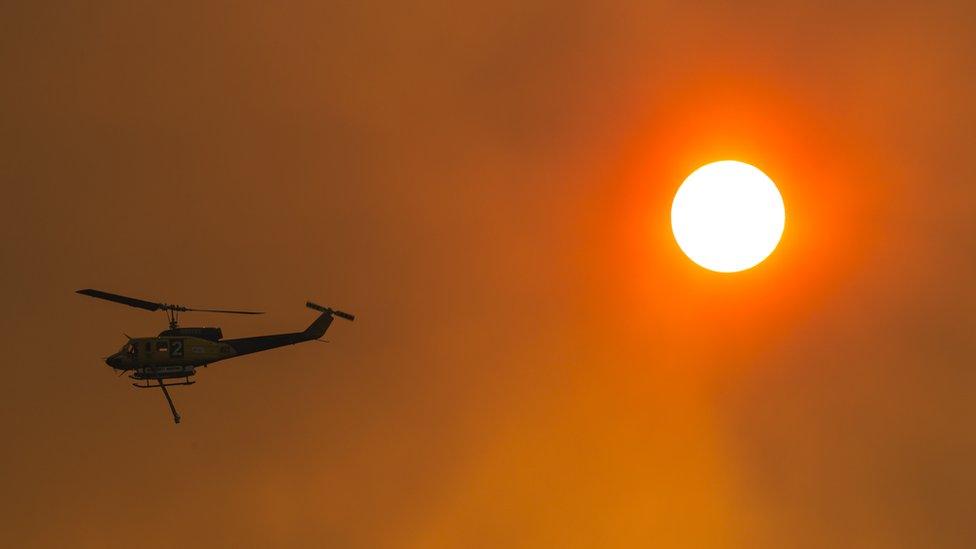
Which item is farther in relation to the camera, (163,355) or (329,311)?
(329,311)

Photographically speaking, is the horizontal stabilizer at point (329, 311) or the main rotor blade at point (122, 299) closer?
the main rotor blade at point (122, 299)

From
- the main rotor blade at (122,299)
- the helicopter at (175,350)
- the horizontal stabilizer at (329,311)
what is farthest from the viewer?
the horizontal stabilizer at (329,311)

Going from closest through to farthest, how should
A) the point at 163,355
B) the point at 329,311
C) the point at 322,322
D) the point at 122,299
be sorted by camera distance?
the point at 122,299 < the point at 163,355 < the point at 329,311 < the point at 322,322

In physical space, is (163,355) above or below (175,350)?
below

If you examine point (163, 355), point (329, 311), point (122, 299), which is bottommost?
point (163, 355)

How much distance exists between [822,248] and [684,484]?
9.80m

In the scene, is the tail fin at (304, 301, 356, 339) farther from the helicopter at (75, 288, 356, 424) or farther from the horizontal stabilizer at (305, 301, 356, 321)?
the helicopter at (75, 288, 356, 424)

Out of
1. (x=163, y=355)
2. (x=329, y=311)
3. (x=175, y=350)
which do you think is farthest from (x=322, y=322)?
(x=163, y=355)

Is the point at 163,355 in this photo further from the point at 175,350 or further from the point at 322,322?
the point at 322,322

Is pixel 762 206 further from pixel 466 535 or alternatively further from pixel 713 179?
pixel 466 535

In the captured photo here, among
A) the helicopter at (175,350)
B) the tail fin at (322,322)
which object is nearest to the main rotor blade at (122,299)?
the helicopter at (175,350)

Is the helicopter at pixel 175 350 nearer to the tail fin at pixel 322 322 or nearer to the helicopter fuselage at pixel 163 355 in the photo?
the helicopter fuselage at pixel 163 355

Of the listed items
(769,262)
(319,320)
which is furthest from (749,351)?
(319,320)

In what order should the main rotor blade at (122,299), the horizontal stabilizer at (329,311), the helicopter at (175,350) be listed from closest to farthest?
1. the main rotor blade at (122,299)
2. the helicopter at (175,350)
3. the horizontal stabilizer at (329,311)
